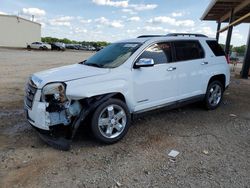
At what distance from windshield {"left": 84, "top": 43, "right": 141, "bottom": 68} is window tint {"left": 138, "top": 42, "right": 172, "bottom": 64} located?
0.75 ft

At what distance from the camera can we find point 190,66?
548 cm

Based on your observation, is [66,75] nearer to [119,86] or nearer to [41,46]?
[119,86]

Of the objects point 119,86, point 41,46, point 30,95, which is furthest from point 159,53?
point 41,46

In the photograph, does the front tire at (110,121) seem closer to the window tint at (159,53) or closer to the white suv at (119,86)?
the white suv at (119,86)

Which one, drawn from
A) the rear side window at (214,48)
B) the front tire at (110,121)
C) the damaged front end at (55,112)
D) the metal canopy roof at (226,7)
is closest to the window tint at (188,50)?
the rear side window at (214,48)

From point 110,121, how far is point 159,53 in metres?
1.75

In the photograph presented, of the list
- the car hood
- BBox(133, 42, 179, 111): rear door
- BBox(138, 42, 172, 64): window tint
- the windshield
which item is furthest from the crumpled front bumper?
BBox(138, 42, 172, 64): window tint

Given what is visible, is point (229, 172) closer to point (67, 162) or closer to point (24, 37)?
point (67, 162)

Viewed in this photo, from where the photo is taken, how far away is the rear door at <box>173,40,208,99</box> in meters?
5.33

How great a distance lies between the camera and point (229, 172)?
3416 mm

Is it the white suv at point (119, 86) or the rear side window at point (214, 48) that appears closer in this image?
the white suv at point (119, 86)

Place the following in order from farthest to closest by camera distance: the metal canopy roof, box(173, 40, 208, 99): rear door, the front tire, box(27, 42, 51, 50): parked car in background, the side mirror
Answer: box(27, 42, 51, 50): parked car in background, the metal canopy roof, box(173, 40, 208, 99): rear door, the side mirror, the front tire

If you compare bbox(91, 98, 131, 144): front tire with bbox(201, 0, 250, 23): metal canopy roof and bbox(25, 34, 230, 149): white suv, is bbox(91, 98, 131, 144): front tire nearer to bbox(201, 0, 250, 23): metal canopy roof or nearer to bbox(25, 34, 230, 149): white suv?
bbox(25, 34, 230, 149): white suv

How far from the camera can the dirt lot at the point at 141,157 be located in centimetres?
323
